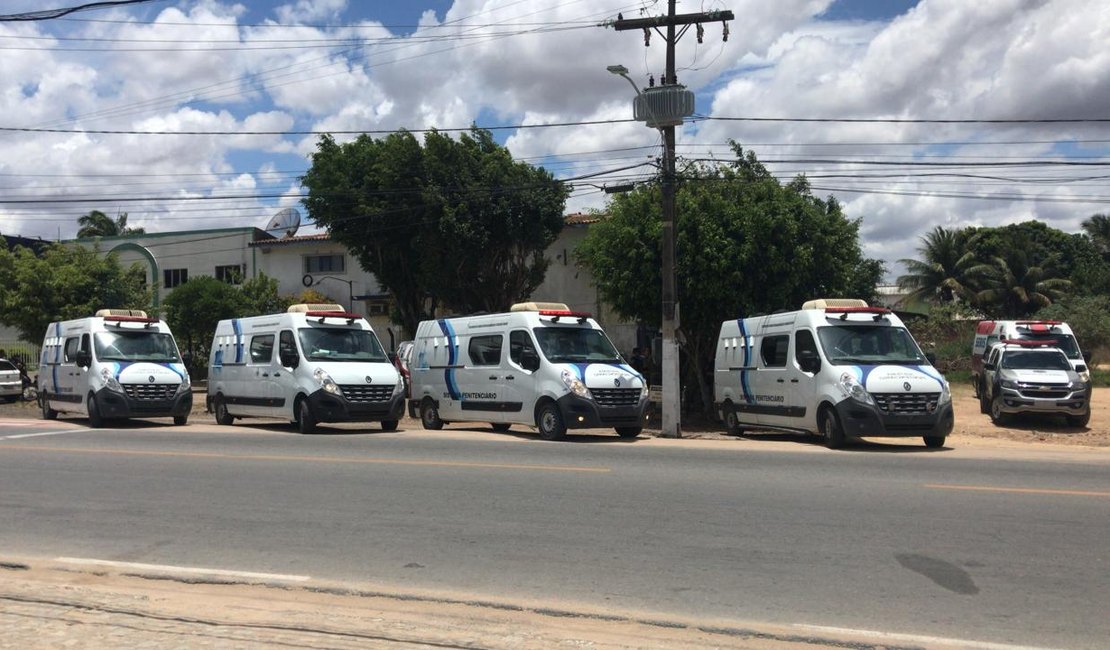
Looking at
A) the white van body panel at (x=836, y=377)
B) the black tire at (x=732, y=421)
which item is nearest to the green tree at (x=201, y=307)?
the black tire at (x=732, y=421)

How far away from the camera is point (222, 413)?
22.1m

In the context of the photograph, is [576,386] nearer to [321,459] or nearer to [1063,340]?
[321,459]

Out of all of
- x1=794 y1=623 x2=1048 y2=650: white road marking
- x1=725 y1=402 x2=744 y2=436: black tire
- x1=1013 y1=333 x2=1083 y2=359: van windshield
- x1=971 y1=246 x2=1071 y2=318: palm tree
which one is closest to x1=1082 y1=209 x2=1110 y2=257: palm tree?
x1=971 y1=246 x2=1071 y2=318: palm tree

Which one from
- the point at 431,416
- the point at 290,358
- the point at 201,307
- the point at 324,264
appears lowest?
the point at 431,416

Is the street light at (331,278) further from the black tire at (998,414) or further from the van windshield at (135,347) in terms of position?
the black tire at (998,414)

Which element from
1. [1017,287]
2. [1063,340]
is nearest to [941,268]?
[1017,287]

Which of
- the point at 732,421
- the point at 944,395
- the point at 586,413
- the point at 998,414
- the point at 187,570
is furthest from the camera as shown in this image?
the point at 998,414

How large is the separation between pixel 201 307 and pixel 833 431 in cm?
2596

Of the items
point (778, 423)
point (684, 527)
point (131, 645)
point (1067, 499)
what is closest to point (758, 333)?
point (778, 423)

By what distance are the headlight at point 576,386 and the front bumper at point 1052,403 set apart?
10.7 meters

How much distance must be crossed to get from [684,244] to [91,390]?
1364 cm

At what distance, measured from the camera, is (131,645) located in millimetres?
5840

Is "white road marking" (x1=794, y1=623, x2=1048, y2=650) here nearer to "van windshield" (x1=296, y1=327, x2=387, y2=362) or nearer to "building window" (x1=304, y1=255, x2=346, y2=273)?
"van windshield" (x1=296, y1=327, x2=387, y2=362)

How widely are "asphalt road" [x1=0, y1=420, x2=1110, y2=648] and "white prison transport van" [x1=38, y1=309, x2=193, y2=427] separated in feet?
18.1
